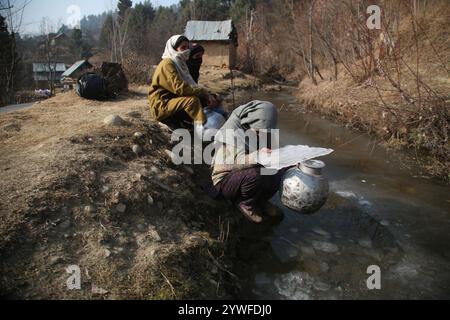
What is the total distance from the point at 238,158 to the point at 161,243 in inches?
45.2

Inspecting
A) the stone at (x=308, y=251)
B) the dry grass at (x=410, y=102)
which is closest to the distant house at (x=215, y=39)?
the dry grass at (x=410, y=102)

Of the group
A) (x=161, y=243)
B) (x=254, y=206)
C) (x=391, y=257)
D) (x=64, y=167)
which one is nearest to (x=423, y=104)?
(x=391, y=257)

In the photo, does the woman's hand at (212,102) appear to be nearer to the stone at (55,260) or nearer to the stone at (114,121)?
the stone at (114,121)

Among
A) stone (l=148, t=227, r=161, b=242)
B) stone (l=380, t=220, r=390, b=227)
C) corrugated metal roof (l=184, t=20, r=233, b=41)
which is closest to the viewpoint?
stone (l=148, t=227, r=161, b=242)

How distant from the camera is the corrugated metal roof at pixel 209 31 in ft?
86.1

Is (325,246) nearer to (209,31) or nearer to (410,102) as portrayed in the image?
(410,102)

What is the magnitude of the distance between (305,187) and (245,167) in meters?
0.62

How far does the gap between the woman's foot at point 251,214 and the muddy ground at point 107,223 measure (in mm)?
213

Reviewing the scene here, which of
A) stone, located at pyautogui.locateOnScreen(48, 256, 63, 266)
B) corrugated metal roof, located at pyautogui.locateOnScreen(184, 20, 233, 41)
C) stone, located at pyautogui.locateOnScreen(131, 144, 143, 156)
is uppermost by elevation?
corrugated metal roof, located at pyautogui.locateOnScreen(184, 20, 233, 41)

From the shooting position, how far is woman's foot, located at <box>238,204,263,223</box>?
344 centimetres

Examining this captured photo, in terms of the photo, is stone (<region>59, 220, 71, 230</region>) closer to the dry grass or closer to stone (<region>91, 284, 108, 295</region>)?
stone (<region>91, 284, 108, 295</region>)

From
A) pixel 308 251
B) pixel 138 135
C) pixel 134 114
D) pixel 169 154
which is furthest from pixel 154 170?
pixel 134 114

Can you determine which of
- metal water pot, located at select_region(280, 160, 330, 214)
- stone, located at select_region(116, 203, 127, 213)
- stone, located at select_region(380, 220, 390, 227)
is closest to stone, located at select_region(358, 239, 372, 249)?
stone, located at select_region(380, 220, 390, 227)
